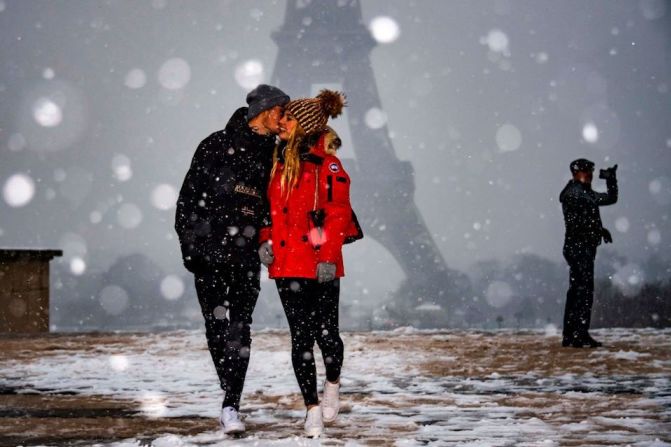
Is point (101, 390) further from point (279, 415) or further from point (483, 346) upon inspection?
point (483, 346)

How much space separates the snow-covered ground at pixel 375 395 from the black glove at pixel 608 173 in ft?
4.62

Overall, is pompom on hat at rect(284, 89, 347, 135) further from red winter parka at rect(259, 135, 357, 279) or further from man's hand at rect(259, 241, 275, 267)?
man's hand at rect(259, 241, 275, 267)

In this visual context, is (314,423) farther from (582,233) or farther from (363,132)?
(363,132)

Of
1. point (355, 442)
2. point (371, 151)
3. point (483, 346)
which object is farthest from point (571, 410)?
point (371, 151)

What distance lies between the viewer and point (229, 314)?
11.3 ft

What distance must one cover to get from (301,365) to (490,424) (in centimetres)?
78

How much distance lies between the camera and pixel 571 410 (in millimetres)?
3713

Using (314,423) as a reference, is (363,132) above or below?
above

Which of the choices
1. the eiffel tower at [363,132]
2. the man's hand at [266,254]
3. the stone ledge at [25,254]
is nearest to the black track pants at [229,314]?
the man's hand at [266,254]

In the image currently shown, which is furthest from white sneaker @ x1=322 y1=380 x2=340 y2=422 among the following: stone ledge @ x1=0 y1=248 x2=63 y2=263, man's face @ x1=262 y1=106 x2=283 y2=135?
stone ledge @ x1=0 y1=248 x2=63 y2=263

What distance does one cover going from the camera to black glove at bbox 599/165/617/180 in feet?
22.9

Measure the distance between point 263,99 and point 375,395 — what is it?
5.73 ft

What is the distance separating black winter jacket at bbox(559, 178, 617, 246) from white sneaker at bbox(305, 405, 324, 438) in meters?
4.46

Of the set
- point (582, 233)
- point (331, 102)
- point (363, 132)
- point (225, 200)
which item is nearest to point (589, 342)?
point (582, 233)
